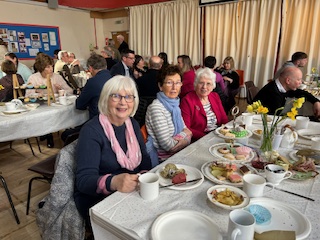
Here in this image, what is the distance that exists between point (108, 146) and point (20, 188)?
1671 millimetres

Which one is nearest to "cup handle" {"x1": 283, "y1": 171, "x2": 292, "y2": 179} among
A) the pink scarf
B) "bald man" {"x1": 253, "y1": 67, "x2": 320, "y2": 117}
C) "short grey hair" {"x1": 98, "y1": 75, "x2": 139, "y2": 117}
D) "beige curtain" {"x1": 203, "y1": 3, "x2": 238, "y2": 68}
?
the pink scarf

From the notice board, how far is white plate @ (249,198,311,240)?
6625 mm

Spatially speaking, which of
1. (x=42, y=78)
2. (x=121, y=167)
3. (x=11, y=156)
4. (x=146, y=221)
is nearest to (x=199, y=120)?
(x=121, y=167)

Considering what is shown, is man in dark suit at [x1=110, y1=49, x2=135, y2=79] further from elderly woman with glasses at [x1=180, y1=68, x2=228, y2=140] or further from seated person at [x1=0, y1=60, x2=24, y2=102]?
elderly woman with glasses at [x1=180, y1=68, x2=228, y2=140]

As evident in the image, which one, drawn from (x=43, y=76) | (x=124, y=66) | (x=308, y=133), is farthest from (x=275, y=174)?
(x=124, y=66)

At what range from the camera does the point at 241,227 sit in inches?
26.1

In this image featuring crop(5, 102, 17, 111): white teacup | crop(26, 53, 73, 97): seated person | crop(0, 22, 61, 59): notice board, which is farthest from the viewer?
crop(0, 22, 61, 59): notice board

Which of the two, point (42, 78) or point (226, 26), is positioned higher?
point (226, 26)

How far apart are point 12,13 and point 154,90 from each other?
4726 millimetres

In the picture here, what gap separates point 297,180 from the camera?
108 cm

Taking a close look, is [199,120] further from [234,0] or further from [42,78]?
[234,0]

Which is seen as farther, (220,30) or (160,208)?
(220,30)

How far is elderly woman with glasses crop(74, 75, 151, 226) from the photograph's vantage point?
1142 mm

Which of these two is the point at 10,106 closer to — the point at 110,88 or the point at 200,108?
the point at 110,88
